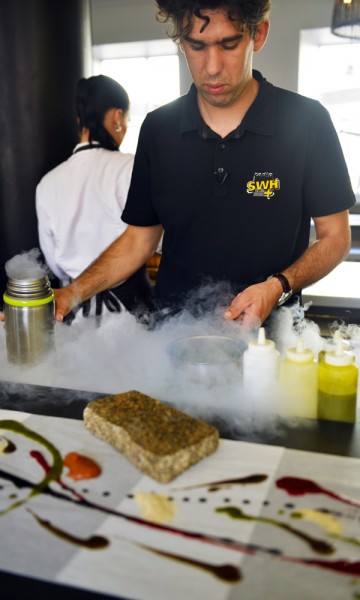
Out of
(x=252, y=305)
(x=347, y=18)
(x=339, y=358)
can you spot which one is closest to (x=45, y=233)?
(x=252, y=305)

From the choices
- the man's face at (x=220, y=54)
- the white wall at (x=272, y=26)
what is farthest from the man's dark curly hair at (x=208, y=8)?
the white wall at (x=272, y=26)

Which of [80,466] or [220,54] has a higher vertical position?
[220,54]

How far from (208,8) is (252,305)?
2.79 ft

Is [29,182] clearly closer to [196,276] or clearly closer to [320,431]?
[196,276]

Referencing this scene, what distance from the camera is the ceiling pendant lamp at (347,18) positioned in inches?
149

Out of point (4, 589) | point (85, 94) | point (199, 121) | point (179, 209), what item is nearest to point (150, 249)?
point (179, 209)

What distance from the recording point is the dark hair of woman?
3008 mm

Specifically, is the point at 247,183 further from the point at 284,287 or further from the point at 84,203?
the point at 84,203

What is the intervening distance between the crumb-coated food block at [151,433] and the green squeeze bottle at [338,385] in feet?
0.92

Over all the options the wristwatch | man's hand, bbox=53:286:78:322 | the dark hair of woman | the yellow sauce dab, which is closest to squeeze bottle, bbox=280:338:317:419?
the yellow sauce dab

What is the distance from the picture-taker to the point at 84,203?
300cm

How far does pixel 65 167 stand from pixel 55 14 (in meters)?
0.90

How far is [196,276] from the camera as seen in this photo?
7.14ft

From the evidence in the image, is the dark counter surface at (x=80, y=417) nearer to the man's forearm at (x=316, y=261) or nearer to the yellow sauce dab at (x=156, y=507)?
the yellow sauce dab at (x=156, y=507)
